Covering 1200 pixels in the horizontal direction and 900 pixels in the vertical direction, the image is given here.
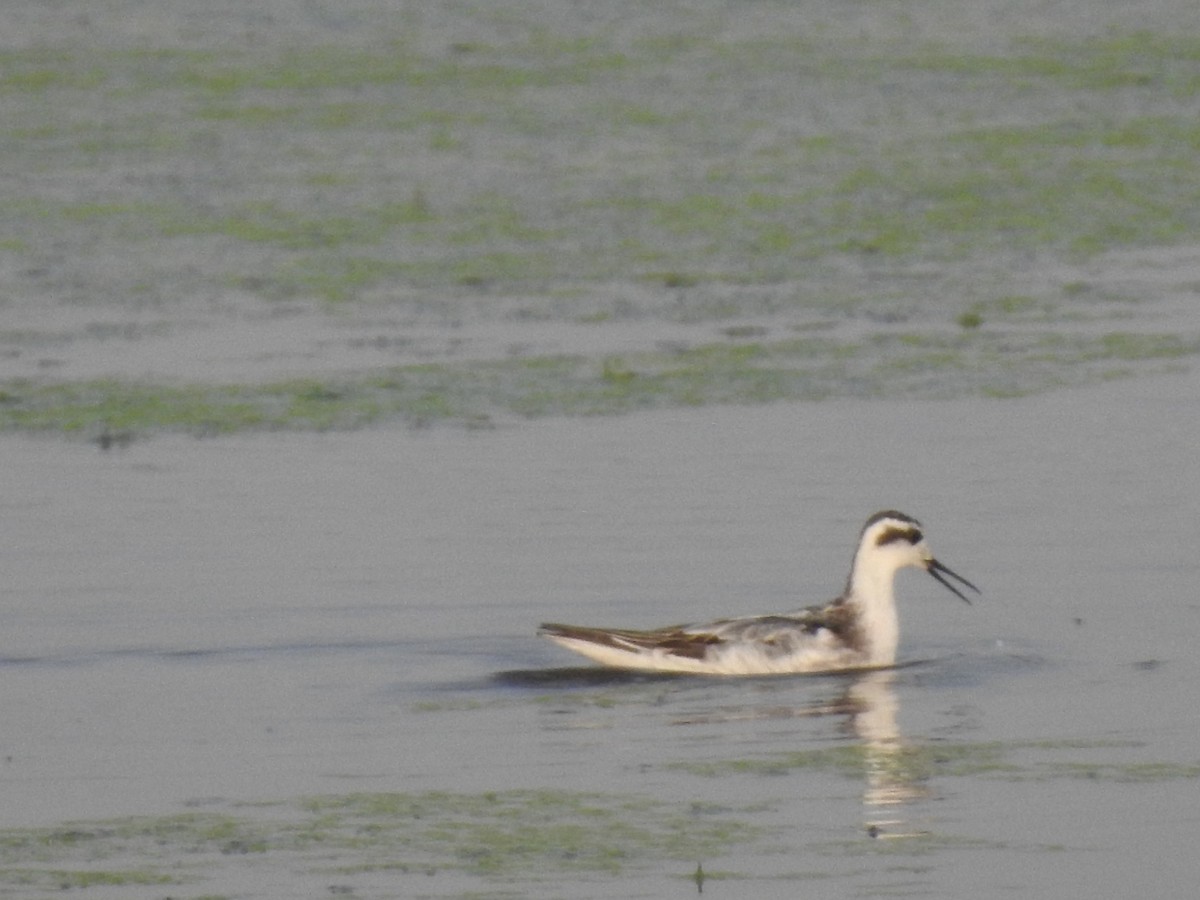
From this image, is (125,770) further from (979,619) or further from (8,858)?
(979,619)

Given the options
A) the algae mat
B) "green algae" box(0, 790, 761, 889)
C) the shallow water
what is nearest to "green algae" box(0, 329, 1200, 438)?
the algae mat

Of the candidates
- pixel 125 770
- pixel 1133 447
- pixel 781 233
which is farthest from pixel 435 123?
pixel 125 770

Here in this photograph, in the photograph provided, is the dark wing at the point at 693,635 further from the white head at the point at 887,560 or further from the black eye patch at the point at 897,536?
the black eye patch at the point at 897,536

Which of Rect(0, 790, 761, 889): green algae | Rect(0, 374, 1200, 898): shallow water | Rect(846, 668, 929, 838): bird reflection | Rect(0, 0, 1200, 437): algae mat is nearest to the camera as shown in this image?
Rect(0, 790, 761, 889): green algae

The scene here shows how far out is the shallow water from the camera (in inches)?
373

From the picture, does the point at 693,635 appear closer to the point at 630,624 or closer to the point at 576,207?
the point at 630,624

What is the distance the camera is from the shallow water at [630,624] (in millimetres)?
9469

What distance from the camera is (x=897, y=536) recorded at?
1373cm

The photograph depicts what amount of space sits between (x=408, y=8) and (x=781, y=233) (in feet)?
44.7

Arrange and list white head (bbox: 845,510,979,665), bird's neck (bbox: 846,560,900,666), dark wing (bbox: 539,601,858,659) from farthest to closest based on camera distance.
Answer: white head (bbox: 845,510,979,665)
bird's neck (bbox: 846,560,900,666)
dark wing (bbox: 539,601,858,659)

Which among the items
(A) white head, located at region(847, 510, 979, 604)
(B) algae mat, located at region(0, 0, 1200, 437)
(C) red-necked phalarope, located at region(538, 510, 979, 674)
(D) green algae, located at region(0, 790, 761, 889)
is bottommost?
(D) green algae, located at region(0, 790, 761, 889)

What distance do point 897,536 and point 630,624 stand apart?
4.31 feet

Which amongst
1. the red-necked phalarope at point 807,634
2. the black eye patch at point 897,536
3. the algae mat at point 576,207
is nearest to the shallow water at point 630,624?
the red-necked phalarope at point 807,634

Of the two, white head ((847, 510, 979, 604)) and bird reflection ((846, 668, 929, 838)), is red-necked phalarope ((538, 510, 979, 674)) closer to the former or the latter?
white head ((847, 510, 979, 604))
